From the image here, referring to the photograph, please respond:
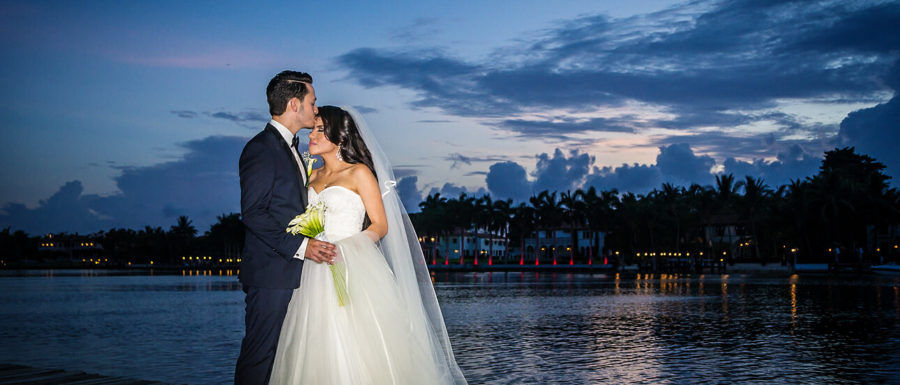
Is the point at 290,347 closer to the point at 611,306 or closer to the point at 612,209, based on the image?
the point at 611,306

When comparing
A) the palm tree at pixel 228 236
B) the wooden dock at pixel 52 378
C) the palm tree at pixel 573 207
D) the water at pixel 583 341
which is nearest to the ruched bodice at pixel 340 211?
the wooden dock at pixel 52 378

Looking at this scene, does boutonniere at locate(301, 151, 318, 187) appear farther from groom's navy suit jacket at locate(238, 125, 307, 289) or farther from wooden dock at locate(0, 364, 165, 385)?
wooden dock at locate(0, 364, 165, 385)

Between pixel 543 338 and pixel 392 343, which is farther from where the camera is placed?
pixel 543 338

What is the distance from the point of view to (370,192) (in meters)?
5.37

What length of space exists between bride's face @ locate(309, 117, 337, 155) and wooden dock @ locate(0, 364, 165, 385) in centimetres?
375

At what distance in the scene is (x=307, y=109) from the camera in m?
4.96

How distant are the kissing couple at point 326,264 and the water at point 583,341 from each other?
20.7 feet

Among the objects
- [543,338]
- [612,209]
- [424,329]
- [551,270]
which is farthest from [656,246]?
[424,329]

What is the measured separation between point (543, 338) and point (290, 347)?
1315 centimetres

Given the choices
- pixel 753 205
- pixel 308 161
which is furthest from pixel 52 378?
pixel 753 205

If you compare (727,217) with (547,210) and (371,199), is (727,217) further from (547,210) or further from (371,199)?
(371,199)

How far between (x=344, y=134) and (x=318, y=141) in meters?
0.19

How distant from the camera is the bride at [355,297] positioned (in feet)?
16.7

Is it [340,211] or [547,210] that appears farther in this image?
[547,210]
